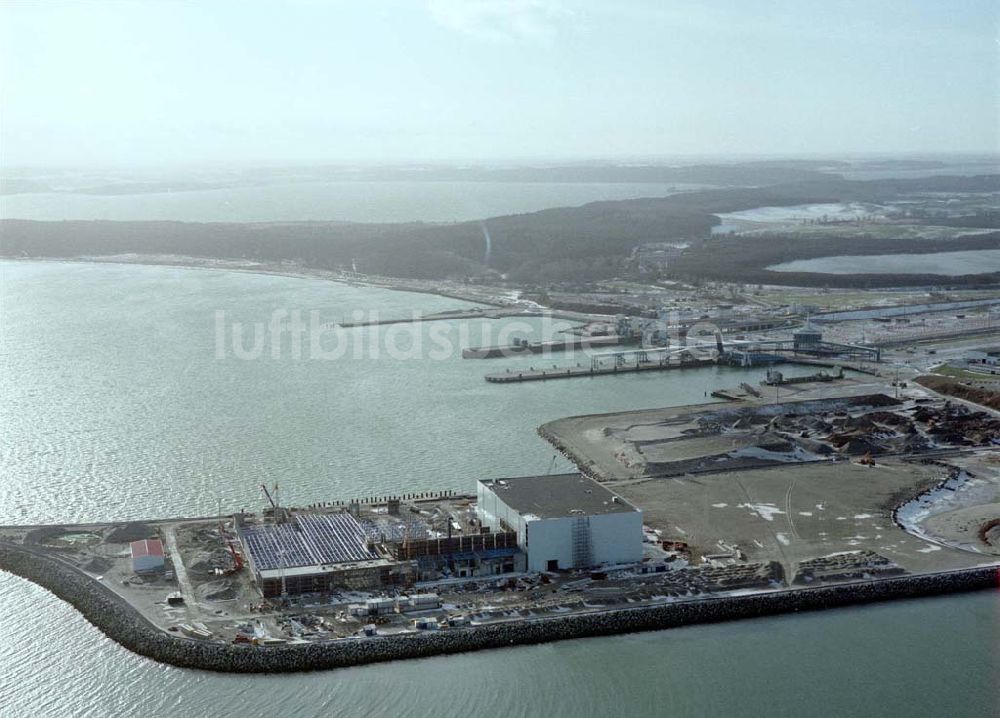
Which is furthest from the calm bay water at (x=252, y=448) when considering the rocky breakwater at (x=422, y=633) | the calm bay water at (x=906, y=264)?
the calm bay water at (x=906, y=264)

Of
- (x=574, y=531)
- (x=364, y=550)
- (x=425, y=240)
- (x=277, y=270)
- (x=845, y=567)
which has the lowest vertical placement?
(x=277, y=270)

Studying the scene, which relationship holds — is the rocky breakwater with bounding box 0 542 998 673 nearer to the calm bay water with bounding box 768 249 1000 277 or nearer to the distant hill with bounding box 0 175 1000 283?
the distant hill with bounding box 0 175 1000 283

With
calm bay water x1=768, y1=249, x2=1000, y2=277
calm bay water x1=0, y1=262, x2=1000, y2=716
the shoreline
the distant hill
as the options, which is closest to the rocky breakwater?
calm bay water x1=0, y1=262, x2=1000, y2=716

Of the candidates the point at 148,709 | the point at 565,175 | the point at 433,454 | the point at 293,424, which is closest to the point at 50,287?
the point at 293,424

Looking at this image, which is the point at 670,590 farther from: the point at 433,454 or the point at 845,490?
the point at 433,454

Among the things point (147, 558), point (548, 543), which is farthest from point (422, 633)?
point (147, 558)

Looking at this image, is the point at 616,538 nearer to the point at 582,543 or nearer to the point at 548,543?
the point at 582,543
